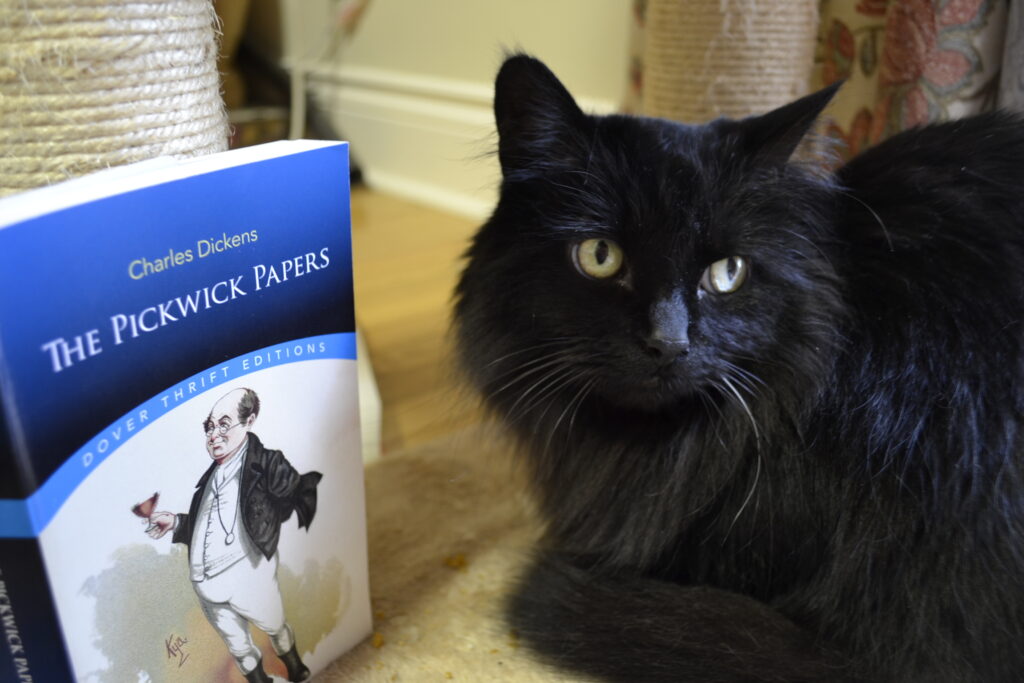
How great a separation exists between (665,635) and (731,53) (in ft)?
3.31

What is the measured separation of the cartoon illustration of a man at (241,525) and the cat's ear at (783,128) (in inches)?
22.7

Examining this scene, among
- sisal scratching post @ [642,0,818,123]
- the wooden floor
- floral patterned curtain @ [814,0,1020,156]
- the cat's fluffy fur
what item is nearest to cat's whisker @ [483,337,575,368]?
the cat's fluffy fur

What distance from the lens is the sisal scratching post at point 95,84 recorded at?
790 mm

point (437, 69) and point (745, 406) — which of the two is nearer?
point (745, 406)

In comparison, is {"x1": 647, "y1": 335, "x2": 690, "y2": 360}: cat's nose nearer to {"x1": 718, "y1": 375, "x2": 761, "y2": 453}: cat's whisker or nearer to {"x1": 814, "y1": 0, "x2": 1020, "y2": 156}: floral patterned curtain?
{"x1": 718, "y1": 375, "x2": 761, "y2": 453}: cat's whisker

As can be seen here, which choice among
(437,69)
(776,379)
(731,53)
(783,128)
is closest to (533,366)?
(776,379)

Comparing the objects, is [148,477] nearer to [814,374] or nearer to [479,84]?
[814,374]

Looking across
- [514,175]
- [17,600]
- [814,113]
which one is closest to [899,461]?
[814,113]

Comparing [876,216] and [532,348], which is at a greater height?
[876,216]

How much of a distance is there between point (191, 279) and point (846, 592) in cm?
72

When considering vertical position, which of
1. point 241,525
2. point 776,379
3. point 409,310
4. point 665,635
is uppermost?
point 776,379

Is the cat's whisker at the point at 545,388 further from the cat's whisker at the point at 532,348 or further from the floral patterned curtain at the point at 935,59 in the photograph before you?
the floral patterned curtain at the point at 935,59

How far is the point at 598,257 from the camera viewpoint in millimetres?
Answer: 841
